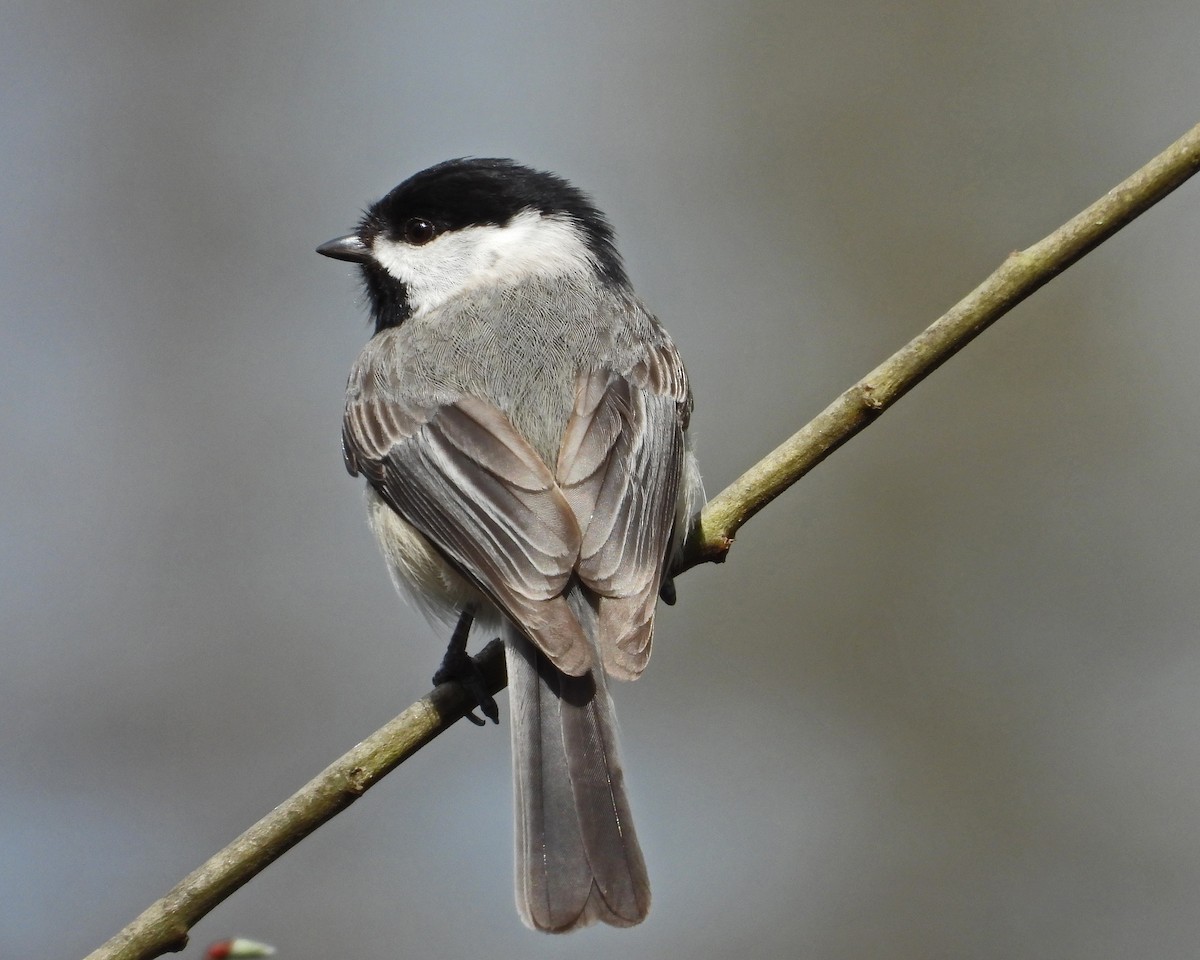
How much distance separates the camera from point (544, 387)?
140 inches

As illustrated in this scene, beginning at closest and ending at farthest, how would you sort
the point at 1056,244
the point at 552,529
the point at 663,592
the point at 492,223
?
the point at 1056,244 < the point at 552,529 < the point at 663,592 < the point at 492,223

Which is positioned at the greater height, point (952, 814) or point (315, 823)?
point (315, 823)

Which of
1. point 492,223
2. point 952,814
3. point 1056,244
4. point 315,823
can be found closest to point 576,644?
point 315,823

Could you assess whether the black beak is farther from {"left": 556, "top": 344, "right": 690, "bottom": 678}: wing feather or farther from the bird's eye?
{"left": 556, "top": 344, "right": 690, "bottom": 678}: wing feather

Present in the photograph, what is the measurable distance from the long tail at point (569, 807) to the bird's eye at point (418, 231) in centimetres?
186

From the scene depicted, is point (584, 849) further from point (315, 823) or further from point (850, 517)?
point (850, 517)

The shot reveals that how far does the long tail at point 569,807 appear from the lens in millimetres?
2689

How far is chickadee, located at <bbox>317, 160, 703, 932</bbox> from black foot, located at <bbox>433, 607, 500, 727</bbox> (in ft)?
0.35

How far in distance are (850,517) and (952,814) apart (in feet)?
5.26

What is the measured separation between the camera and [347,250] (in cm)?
451

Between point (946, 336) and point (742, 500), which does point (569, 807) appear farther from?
point (946, 336)

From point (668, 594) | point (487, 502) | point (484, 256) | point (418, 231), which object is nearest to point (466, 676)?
point (487, 502)

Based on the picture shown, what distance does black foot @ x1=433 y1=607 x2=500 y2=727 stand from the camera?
10.7ft

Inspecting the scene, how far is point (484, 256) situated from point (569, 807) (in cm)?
209
